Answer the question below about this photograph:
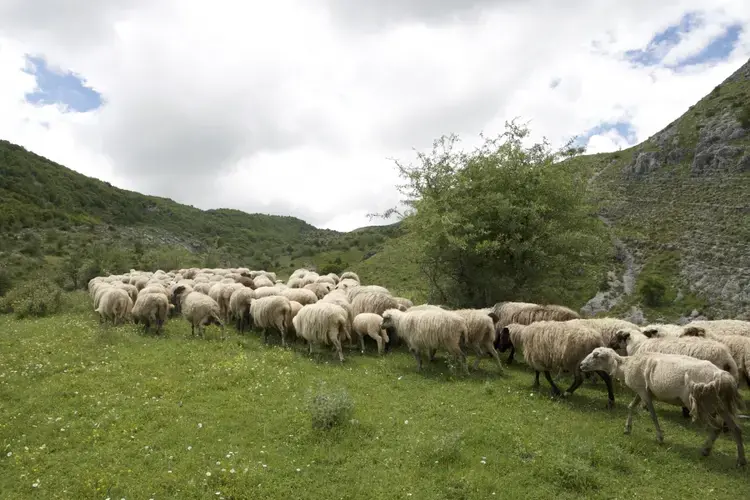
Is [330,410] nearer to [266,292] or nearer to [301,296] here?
[301,296]

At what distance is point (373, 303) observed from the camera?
715 inches

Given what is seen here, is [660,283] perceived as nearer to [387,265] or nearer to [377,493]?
[387,265]

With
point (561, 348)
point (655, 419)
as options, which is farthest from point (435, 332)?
point (655, 419)

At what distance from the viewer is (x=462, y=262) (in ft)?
68.7

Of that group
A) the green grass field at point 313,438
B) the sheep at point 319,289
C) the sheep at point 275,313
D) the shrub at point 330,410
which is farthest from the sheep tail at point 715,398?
the sheep at point 319,289

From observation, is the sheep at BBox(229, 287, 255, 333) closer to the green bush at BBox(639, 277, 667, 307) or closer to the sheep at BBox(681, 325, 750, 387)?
the sheep at BBox(681, 325, 750, 387)

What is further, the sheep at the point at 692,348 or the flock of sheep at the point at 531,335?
the sheep at the point at 692,348

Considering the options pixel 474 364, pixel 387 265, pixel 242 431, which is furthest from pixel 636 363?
pixel 387 265

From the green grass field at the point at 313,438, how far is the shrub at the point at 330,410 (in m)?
0.18

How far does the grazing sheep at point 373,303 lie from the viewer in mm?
18062

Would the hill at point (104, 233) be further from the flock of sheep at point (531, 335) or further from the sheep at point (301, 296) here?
the sheep at point (301, 296)

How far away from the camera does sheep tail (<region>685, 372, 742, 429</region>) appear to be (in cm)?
802

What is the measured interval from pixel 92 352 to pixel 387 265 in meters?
40.4

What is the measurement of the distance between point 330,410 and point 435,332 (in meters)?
5.34
